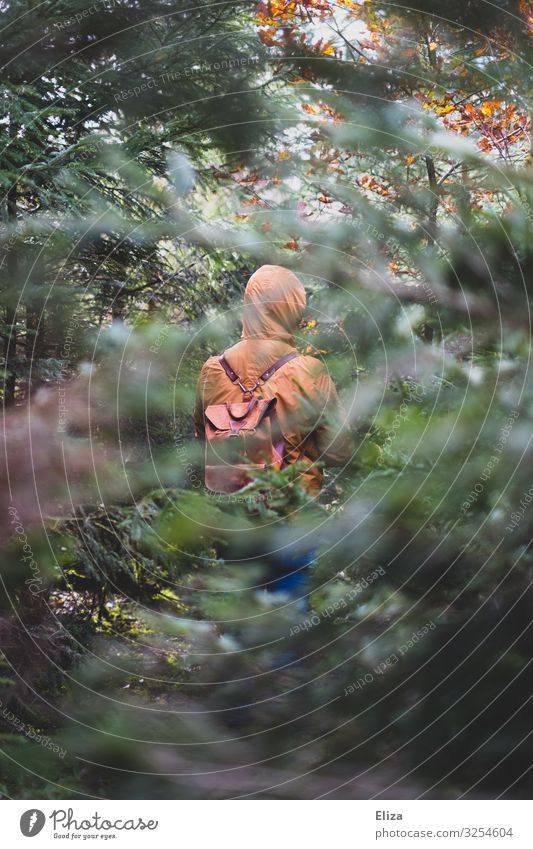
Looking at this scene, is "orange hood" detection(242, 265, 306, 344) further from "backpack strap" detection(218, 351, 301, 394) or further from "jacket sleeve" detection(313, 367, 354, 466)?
"jacket sleeve" detection(313, 367, 354, 466)

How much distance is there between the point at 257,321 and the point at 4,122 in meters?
1.66

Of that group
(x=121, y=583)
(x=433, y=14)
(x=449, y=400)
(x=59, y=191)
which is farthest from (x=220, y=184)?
(x=449, y=400)

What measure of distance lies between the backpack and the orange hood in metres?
0.14

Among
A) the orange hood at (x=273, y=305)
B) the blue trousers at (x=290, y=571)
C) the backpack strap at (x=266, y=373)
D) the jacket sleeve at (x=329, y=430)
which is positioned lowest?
the blue trousers at (x=290, y=571)

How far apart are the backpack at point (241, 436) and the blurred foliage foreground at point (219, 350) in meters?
0.29

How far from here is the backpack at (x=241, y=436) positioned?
345cm

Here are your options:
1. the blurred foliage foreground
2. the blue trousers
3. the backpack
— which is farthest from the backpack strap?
the blue trousers

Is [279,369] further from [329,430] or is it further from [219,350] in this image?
[219,350]

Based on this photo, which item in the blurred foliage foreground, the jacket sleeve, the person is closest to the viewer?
the blurred foliage foreground

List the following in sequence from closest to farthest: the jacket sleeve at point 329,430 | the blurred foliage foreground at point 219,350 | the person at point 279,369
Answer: the blurred foliage foreground at point 219,350, the jacket sleeve at point 329,430, the person at point 279,369

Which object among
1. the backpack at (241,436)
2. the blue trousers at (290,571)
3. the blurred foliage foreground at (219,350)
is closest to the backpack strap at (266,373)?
the backpack at (241,436)

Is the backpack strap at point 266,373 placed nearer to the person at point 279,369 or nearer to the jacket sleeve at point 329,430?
the person at point 279,369

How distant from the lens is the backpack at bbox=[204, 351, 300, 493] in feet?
11.3

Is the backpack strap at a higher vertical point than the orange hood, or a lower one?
lower
